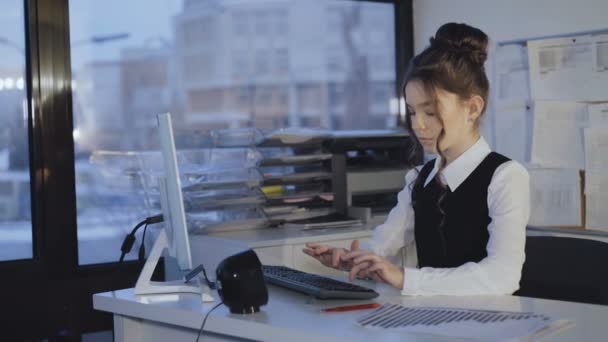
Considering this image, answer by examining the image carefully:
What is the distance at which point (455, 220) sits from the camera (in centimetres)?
208

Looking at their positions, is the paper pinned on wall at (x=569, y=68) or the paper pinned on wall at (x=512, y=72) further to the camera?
the paper pinned on wall at (x=512, y=72)

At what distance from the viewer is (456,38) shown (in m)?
2.02

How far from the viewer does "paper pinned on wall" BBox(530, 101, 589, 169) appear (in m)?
2.97

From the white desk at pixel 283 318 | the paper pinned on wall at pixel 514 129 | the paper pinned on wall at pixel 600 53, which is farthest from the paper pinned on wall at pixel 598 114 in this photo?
the white desk at pixel 283 318

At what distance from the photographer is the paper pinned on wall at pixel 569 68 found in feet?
9.55

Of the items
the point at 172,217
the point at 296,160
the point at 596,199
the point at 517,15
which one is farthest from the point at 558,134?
the point at 172,217

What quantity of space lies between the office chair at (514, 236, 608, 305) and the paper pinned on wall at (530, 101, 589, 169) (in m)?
0.89

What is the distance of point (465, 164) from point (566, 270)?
1.26ft

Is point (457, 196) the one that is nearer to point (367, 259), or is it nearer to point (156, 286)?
point (367, 259)

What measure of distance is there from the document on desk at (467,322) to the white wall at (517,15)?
5.45ft

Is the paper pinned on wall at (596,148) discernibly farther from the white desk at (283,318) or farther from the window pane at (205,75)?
the white desk at (283,318)

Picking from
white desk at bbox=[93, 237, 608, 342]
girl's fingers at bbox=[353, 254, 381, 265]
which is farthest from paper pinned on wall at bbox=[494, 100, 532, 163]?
girl's fingers at bbox=[353, 254, 381, 265]

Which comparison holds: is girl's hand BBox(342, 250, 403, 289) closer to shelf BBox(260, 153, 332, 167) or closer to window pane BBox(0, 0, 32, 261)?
shelf BBox(260, 153, 332, 167)

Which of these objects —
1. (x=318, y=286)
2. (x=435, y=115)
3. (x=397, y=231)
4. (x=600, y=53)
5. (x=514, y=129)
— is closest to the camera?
(x=318, y=286)
